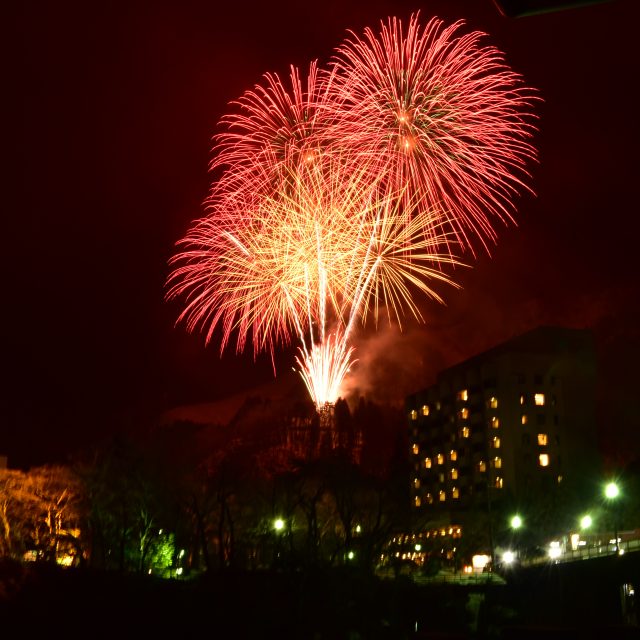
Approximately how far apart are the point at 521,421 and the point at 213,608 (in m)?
74.3

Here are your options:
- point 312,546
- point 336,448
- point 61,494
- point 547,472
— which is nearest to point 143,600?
point 312,546

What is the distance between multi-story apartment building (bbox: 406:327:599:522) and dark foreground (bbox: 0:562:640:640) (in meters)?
59.6

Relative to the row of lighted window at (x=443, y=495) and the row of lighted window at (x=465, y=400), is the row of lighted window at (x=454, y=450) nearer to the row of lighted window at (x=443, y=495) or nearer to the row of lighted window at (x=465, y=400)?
the row of lighted window at (x=465, y=400)

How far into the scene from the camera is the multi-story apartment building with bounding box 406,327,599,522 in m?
95.1

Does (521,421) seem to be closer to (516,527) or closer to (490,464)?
(490,464)

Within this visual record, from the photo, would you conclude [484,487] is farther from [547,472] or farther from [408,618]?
[408,618]

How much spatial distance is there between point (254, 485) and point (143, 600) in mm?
26218

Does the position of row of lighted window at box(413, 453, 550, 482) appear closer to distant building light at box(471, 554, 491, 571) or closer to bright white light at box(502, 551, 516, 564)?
distant building light at box(471, 554, 491, 571)

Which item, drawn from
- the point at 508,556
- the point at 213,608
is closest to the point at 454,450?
the point at 508,556

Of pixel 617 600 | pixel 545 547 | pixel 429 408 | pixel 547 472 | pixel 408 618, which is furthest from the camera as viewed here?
pixel 429 408

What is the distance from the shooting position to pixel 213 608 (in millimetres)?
28438

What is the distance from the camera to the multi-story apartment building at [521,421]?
9506 centimetres

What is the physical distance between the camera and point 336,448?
60219 millimetres

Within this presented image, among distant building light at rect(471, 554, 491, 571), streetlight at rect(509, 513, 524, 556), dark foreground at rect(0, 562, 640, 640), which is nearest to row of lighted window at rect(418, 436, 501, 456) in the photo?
streetlight at rect(509, 513, 524, 556)
